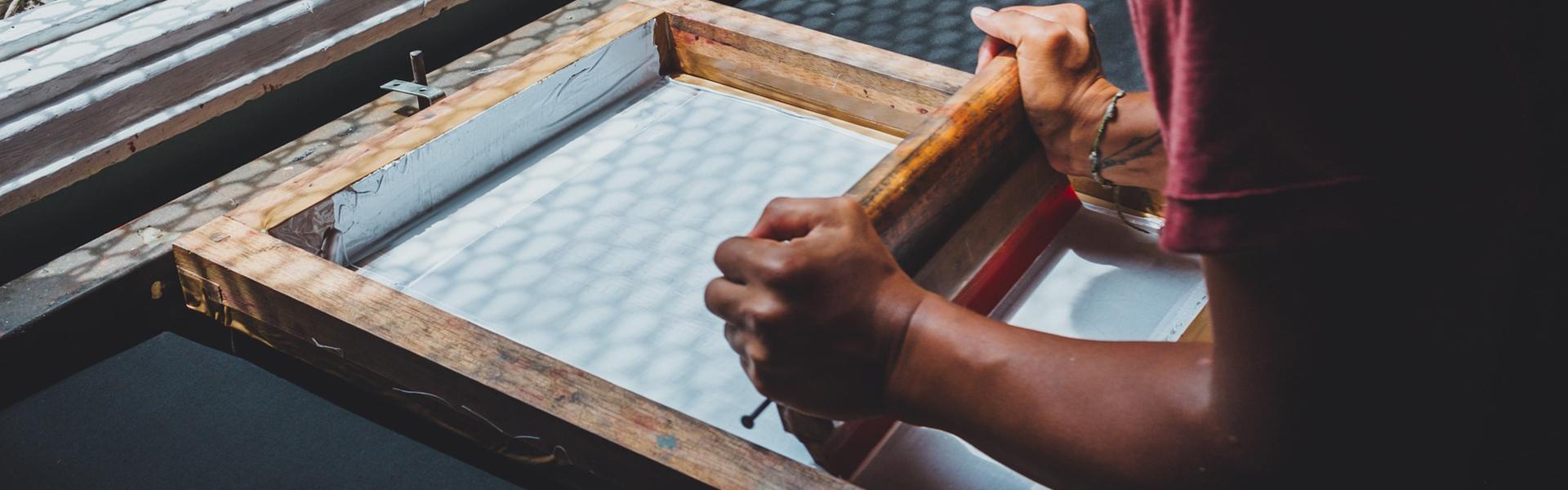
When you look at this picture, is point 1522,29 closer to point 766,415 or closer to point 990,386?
point 990,386

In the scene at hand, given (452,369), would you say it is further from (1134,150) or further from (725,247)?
(1134,150)

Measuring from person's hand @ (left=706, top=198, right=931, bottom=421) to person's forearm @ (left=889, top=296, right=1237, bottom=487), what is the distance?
0.05 feet

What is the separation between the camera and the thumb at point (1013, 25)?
1.12 meters

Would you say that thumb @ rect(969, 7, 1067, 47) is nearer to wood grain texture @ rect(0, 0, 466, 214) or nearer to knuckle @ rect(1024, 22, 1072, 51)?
knuckle @ rect(1024, 22, 1072, 51)

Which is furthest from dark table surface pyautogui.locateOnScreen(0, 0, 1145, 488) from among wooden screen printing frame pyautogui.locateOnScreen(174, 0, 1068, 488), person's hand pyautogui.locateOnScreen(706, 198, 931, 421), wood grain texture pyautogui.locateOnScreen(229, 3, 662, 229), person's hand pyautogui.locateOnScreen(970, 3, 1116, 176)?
person's hand pyautogui.locateOnScreen(970, 3, 1116, 176)

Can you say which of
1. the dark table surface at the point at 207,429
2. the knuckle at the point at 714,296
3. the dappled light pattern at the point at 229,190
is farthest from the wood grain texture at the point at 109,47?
the knuckle at the point at 714,296

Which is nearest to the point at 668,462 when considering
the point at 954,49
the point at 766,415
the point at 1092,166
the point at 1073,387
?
the point at 766,415

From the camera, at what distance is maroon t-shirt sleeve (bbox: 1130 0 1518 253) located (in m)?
0.47

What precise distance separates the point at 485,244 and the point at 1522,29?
0.87 meters

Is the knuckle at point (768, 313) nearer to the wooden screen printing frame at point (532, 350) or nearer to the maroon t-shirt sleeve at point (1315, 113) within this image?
the wooden screen printing frame at point (532, 350)

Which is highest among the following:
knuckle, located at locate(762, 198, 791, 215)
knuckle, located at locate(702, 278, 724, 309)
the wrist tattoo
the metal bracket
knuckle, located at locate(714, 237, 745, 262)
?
knuckle, located at locate(762, 198, 791, 215)

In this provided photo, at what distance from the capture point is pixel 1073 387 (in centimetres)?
70

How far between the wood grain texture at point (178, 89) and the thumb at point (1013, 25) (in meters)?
0.82

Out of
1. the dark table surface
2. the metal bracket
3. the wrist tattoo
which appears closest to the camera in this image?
the dark table surface
